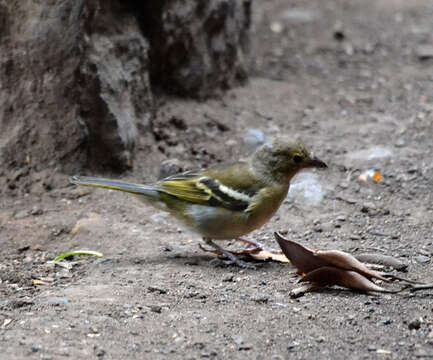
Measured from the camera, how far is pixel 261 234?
6188 mm

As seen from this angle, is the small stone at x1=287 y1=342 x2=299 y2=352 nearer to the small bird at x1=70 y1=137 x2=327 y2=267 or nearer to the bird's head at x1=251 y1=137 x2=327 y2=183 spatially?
the small bird at x1=70 y1=137 x2=327 y2=267

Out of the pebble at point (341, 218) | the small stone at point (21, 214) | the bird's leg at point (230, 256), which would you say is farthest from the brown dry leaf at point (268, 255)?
the small stone at point (21, 214)

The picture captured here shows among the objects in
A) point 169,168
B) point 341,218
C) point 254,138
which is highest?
point 254,138

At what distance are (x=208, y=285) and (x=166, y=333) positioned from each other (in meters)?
0.94

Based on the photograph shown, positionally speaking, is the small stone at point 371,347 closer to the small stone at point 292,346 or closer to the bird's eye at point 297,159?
the small stone at point 292,346

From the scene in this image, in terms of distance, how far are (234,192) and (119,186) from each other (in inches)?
36.8

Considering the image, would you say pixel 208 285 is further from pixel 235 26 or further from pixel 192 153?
pixel 235 26

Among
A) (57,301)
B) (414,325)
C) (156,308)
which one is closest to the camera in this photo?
(414,325)

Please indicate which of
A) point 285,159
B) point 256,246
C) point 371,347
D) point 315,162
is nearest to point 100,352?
point 371,347

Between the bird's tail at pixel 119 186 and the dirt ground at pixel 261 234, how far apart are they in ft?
1.43

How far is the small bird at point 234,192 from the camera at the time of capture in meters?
5.52

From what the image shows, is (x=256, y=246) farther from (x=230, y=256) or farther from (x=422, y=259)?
(x=422, y=259)

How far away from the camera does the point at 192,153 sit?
7.46 meters

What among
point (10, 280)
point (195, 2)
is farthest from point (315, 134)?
point (10, 280)
